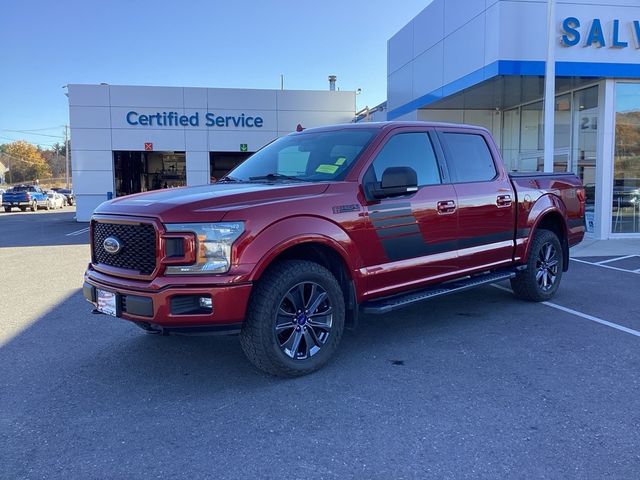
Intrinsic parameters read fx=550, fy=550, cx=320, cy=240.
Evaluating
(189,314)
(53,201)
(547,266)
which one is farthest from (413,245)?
(53,201)

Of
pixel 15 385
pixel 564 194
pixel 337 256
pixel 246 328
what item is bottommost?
pixel 15 385

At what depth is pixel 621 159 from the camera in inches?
541

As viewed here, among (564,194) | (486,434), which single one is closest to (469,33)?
(564,194)

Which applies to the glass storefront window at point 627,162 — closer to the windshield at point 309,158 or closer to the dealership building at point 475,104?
the dealership building at point 475,104

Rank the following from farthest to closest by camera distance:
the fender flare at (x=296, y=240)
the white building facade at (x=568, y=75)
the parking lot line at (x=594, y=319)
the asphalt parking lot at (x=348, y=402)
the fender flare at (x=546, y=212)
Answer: the white building facade at (x=568, y=75)
the fender flare at (x=546, y=212)
the parking lot line at (x=594, y=319)
the fender flare at (x=296, y=240)
the asphalt parking lot at (x=348, y=402)

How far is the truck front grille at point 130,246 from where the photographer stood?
13.1 ft

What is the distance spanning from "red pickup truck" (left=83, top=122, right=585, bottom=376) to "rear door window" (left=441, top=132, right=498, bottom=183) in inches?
0.7

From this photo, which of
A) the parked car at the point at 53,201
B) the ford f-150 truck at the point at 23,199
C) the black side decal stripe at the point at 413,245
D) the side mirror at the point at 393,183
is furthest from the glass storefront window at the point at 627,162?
the parked car at the point at 53,201

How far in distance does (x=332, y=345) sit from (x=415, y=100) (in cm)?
1479

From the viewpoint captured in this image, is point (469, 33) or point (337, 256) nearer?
point (337, 256)

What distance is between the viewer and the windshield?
193 inches

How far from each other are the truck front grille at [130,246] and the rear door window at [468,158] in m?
3.16

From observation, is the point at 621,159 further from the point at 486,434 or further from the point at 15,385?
the point at 15,385

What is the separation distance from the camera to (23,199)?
36.6m
